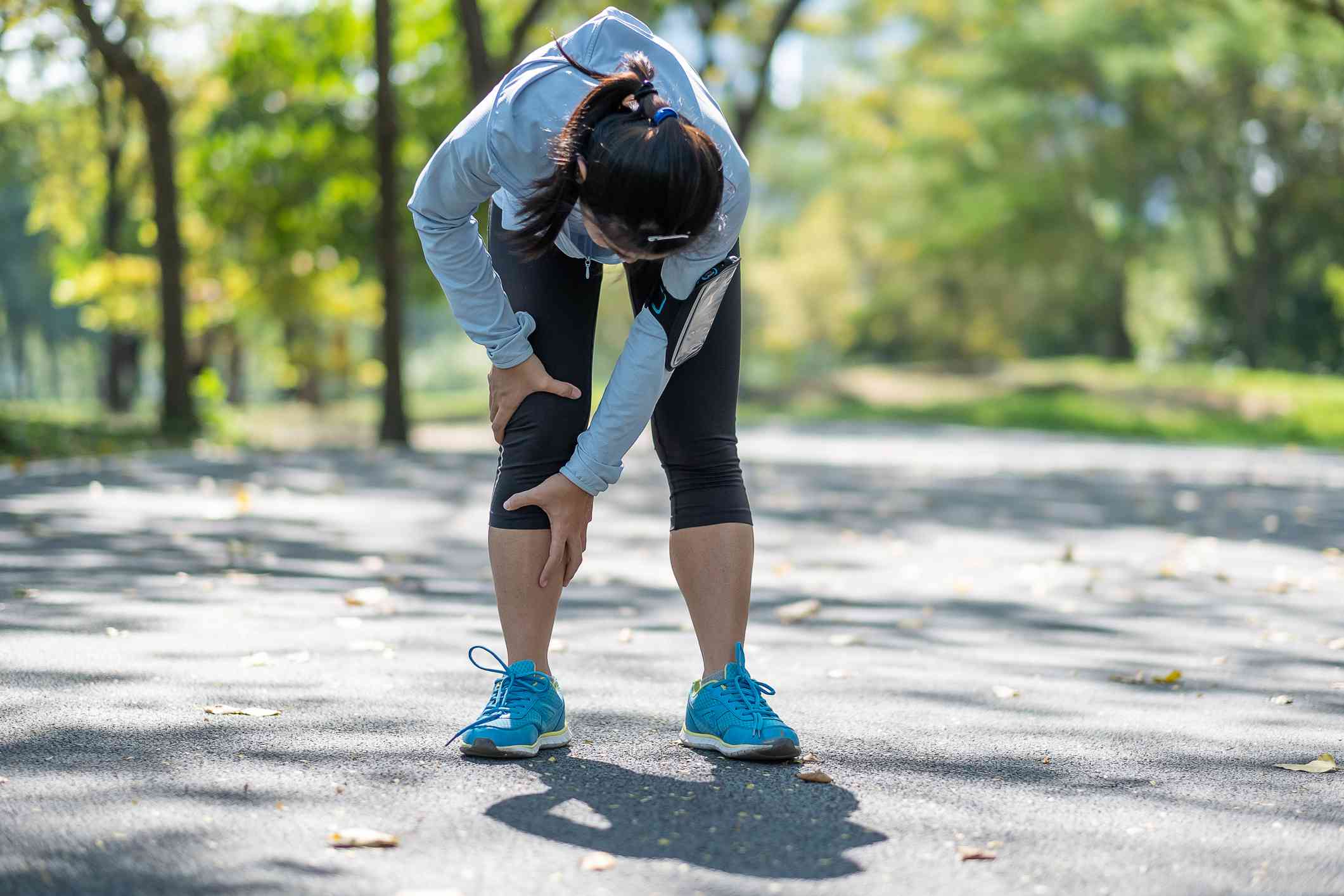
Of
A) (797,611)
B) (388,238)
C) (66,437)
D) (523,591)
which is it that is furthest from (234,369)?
(523,591)

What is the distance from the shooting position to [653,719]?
11.5ft

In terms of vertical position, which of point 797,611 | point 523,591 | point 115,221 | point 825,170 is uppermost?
point 825,170

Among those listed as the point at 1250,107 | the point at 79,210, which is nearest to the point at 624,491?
the point at 79,210

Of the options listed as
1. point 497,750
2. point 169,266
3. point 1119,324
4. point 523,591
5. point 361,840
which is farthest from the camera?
point 1119,324

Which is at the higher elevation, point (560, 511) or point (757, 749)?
point (560, 511)

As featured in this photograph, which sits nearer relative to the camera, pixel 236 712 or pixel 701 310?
pixel 701 310

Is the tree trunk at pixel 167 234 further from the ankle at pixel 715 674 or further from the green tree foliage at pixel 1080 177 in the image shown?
the ankle at pixel 715 674

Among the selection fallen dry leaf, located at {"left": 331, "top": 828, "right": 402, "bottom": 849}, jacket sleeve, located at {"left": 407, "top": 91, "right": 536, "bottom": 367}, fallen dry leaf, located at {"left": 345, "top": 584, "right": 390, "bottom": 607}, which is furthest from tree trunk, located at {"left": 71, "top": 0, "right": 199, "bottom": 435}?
fallen dry leaf, located at {"left": 331, "top": 828, "right": 402, "bottom": 849}

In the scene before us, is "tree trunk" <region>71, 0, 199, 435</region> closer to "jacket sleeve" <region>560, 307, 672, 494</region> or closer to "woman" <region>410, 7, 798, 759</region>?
"woman" <region>410, 7, 798, 759</region>

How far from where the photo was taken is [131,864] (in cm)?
228

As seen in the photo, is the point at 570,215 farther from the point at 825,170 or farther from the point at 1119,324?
the point at 825,170

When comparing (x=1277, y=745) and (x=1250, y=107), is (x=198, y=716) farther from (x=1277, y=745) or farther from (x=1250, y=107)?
(x=1250, y=107)

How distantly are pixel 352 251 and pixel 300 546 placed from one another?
1913 cm

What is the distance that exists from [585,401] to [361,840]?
109 cm
